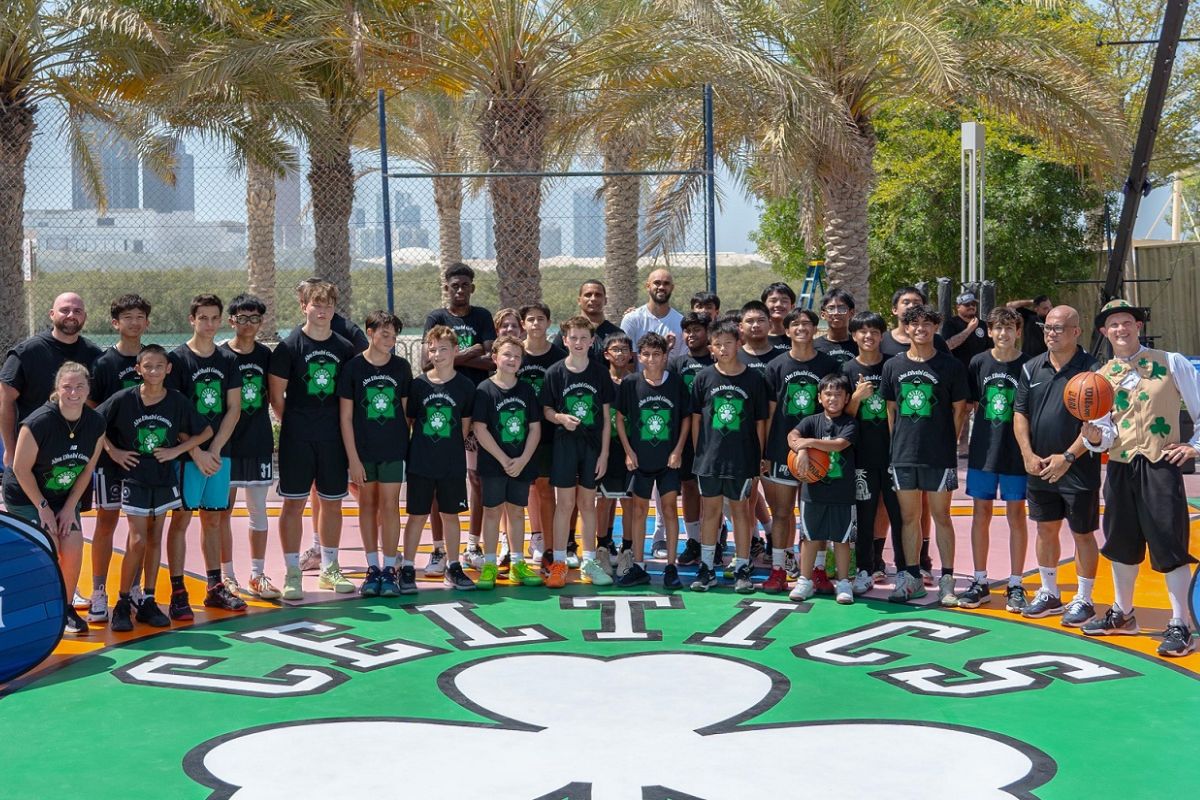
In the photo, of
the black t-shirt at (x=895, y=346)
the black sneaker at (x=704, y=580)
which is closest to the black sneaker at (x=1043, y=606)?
the black t-shirt at (x=895, y=346)

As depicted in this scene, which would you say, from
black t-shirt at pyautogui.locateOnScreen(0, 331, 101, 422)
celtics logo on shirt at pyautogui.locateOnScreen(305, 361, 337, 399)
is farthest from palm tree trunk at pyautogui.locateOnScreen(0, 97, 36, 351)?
celtics logo on shirt at pyautogui.locateOnScreen(305, 361, 337, 399)

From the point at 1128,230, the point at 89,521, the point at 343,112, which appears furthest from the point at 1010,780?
the point at 343,112

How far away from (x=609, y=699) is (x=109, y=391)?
366cm

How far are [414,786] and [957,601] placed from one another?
414cm

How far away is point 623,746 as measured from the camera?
5578mm

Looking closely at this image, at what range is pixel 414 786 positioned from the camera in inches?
201

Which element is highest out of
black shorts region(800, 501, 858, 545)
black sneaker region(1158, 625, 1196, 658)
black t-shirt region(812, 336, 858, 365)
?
black t-shirt region(812, 336, 858, 365)

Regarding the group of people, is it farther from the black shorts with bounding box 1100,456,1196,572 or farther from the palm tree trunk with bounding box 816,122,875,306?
the palm tree trunk with bounding box 816,122,875,306

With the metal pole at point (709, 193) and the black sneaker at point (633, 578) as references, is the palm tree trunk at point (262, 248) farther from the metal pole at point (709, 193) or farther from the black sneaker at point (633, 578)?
the black sneaker at point (633, 578)

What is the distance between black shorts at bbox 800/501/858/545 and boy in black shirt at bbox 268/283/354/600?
2.98 meters

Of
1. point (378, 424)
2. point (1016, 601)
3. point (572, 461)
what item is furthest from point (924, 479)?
point (378, 424)

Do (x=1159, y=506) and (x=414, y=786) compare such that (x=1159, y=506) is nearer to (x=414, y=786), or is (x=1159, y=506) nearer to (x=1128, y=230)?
(x=414, y=786)

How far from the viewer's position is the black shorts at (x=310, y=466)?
8.17 m

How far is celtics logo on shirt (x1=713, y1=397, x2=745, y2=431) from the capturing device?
8.25 meters
